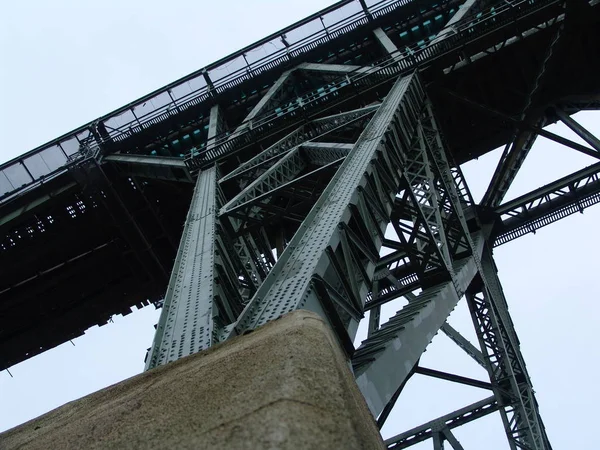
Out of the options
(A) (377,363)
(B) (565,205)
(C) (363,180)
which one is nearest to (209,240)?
(C) (363,180)

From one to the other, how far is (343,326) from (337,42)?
48.9 feet

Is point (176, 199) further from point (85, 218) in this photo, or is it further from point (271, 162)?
point (271, 162)

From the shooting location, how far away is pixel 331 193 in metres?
7.64

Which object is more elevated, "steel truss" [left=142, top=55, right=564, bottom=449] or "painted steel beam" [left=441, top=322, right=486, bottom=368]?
"steel truss" [left=142, top=55, right=564, bottom=449]

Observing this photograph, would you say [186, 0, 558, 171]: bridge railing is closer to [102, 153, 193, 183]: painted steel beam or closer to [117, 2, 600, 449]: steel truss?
[117, 2, 600, 449]: steel truss

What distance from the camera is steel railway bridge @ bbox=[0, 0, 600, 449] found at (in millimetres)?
7016

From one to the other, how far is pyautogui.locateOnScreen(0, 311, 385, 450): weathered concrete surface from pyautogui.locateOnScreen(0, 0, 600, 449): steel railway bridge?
4.72 feet

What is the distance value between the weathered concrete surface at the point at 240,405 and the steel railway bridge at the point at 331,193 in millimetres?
1438

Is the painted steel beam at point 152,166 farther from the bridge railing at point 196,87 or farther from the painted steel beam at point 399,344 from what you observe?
the painted steel beam at point 399,344

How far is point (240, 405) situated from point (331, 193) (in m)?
4.76

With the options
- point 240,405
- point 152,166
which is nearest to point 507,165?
point 152,166

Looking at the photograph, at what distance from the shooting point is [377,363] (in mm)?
6145

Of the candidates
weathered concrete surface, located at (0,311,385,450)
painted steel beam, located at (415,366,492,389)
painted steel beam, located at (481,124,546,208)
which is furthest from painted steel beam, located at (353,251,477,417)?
painted steel beam, located at (481,124,546,208)

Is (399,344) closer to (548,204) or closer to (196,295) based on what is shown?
(196,295)
